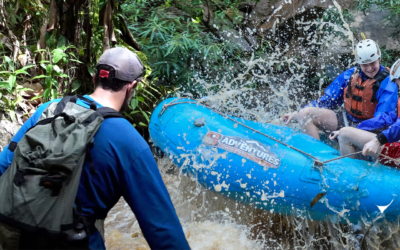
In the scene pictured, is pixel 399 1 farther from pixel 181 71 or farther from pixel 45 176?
pixel 45 176

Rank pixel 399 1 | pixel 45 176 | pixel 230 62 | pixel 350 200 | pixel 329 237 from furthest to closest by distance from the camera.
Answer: pixel 399 1 < pixel 230 62 < pixel 329 237 < pixel 350 200 < pixel 45 176

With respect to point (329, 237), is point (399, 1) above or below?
above

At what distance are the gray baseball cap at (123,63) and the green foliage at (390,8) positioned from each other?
18.6ft

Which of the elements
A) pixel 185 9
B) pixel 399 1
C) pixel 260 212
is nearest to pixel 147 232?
pixel 260 212

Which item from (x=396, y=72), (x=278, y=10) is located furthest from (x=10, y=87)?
(x=278, y=10)

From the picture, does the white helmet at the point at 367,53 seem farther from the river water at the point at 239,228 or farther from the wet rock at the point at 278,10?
the wet rock at the point at 278,10

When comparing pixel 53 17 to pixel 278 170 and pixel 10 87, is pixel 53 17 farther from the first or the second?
pixel 278 170

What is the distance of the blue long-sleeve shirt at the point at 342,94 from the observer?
3072mm

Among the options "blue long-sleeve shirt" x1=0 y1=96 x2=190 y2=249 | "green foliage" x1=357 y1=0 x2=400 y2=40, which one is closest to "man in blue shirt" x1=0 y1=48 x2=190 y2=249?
"blue long-sleeve shirt" x1=0 y1=96 x2=190 y2=249

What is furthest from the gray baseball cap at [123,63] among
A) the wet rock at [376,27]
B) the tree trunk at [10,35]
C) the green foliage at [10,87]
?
the wet rock at [376,27]

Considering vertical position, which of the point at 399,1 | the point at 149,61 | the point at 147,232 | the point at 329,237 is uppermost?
the point at 399,1

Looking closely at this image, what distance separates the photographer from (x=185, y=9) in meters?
5.89

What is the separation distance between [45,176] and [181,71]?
3901 millimetres

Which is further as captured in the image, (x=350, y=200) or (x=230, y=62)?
(x=230, y=62)
